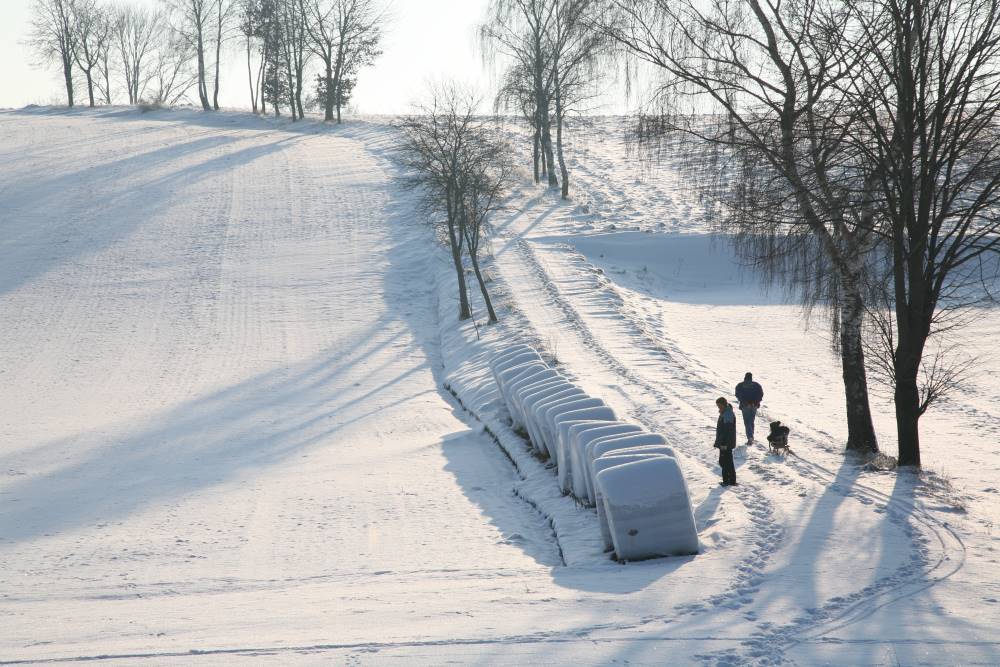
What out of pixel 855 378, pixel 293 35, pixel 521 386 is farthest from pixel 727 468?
pixel 293 35

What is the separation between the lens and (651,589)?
873 cm

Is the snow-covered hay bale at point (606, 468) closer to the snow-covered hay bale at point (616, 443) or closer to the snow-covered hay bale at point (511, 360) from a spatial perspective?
the snow-covered hay bale at point (616, 443)

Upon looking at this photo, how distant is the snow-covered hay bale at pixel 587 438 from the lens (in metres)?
11.9

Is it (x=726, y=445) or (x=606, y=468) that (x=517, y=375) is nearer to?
(x=726, y=445)

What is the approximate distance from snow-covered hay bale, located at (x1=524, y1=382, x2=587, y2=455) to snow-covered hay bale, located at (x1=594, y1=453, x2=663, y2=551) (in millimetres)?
3743

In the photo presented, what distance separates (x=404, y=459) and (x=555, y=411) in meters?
3.74

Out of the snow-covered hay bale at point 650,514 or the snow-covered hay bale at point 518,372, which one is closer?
the snow-covered hay bale at point 650,514

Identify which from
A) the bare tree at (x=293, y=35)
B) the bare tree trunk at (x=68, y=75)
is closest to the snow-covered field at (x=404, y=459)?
the bare tree at (x=293, y=35)

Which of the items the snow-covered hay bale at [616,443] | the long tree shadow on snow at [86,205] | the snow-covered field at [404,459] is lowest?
the snow-covered field at [404,459]

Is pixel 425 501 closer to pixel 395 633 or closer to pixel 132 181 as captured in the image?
pixel 395 633

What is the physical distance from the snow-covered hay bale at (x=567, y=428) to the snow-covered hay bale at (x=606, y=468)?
1847 mm

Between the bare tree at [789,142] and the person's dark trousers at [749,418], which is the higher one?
the bare tree at [789,142]

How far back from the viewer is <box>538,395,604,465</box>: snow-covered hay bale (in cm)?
1402

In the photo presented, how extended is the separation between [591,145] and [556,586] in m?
53.6
